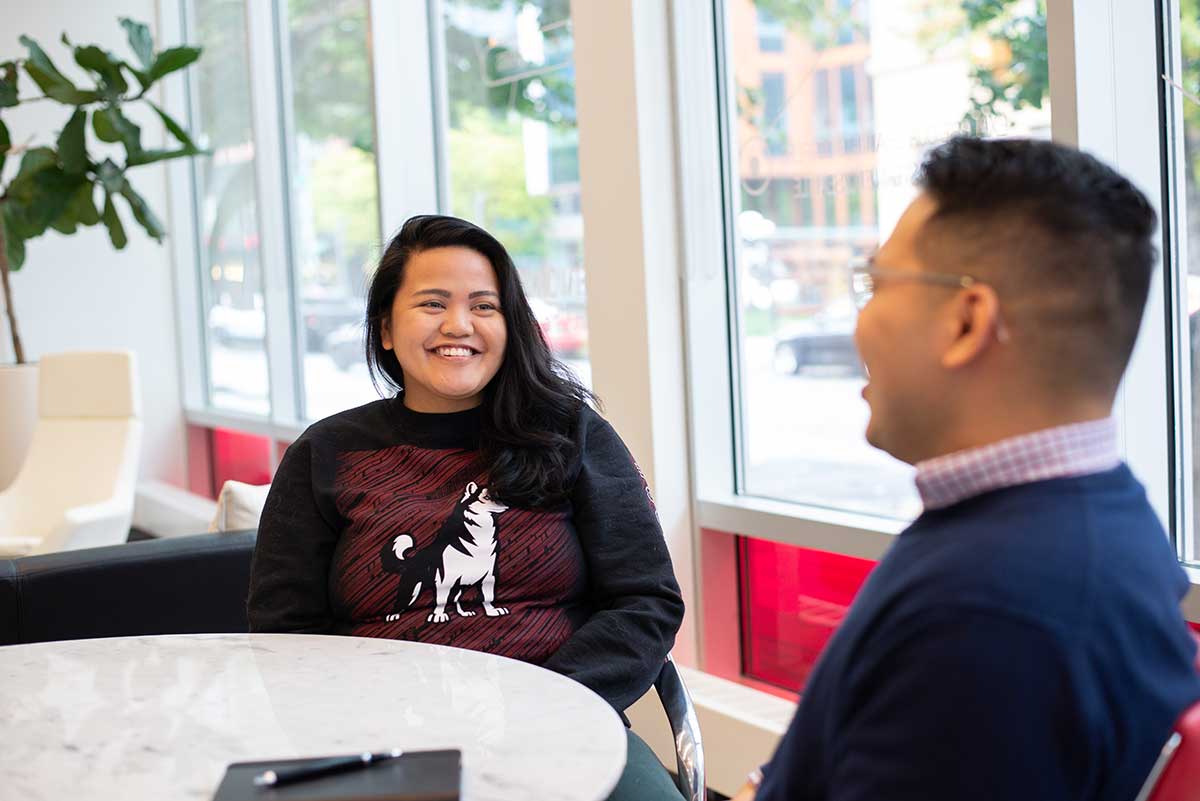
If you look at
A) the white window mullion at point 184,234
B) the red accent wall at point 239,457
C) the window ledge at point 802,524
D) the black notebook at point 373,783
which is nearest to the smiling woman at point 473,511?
Answer: the black notebook at point 373,783

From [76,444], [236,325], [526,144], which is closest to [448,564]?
[526,144]

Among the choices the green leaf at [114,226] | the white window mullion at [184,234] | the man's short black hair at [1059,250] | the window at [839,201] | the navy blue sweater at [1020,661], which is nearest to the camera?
the navy blue sweater at [1020,661]

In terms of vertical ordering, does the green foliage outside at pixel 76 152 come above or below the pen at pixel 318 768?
above

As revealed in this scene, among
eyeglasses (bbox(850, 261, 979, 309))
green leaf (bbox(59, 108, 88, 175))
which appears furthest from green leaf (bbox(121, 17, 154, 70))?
eyeglasses (bbox(850, 261, 979, 309))

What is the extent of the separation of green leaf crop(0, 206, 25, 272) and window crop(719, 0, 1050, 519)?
357 cm

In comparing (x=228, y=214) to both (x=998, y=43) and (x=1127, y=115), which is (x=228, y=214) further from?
(x=1127, y=115)

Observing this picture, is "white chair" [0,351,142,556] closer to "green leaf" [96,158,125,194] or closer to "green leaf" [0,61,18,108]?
"green leaf" [96,158,125,194]

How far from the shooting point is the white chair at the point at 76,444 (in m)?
4.88

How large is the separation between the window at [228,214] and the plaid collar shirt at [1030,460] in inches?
210

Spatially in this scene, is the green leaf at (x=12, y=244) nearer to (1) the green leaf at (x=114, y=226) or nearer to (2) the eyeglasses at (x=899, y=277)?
(1) the green leaf at (x=114, y=226)

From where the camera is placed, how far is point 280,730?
4.52 ft

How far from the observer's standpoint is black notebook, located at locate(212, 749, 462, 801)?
114 cm

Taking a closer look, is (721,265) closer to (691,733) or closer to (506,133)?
(506,133)

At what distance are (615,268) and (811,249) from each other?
1.82 ft
